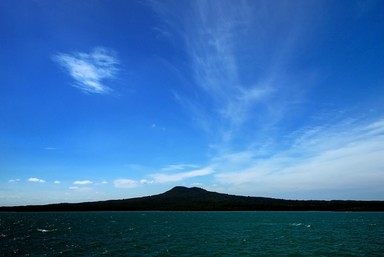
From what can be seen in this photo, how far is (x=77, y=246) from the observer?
2347 inches

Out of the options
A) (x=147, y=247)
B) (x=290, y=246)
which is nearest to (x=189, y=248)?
(x=147, y=247)

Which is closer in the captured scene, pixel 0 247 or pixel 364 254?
pixel 364 254

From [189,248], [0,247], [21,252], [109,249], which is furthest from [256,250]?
[0,247]

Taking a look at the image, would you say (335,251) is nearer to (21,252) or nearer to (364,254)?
(364,254)

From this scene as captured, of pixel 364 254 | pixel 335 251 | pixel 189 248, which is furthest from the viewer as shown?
pixel 189 248

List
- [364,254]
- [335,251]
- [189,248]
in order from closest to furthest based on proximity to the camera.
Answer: [364,254] < [335,251] < [189,248]

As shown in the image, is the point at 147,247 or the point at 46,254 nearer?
the point at 46,254

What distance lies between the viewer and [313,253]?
5012 cm

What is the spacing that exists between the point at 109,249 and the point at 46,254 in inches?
383

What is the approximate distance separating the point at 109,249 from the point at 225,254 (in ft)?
63.8

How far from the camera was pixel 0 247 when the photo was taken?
5809 cm

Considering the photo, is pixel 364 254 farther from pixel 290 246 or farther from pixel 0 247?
pixel 0 247

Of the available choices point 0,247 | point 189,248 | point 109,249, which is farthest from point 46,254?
point 189,248

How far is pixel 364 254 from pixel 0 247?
59.2 metres
